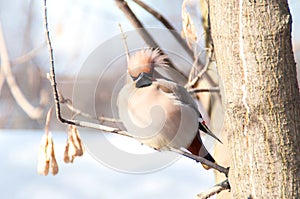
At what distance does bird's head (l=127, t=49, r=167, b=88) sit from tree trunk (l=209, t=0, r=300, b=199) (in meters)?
0.41

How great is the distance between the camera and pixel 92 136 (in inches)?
Result: 54.5

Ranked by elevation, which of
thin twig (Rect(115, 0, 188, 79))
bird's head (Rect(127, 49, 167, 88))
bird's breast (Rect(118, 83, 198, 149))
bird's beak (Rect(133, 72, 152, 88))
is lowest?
bird's breast (Rect(118, 83, 198, 149))

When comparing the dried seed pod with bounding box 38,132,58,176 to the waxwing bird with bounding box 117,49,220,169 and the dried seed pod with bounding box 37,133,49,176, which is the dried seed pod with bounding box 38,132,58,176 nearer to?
the dried seed pod with bounding box 37,133,49,176

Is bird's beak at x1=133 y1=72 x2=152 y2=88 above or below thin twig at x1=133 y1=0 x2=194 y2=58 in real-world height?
below

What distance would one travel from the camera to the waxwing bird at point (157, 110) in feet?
4.28

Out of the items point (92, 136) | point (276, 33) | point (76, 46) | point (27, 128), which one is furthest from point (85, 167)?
point (276, 33)

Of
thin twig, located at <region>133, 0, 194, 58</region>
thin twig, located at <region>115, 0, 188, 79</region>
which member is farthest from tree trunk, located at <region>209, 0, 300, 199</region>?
thin twig, located at <region>133, 0, 194, 58</region>

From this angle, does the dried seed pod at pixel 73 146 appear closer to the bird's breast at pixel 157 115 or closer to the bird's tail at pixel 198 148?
the bird's breast at pixel 157 115

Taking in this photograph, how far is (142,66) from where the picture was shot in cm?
133

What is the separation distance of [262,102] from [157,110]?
1.53 feet

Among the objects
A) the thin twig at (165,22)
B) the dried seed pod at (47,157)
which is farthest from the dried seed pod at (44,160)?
the thin twig at (165,22)

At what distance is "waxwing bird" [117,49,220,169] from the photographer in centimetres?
130

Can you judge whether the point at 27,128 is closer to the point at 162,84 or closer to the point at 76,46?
the point at 76,46

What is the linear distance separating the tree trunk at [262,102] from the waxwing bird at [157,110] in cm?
37
